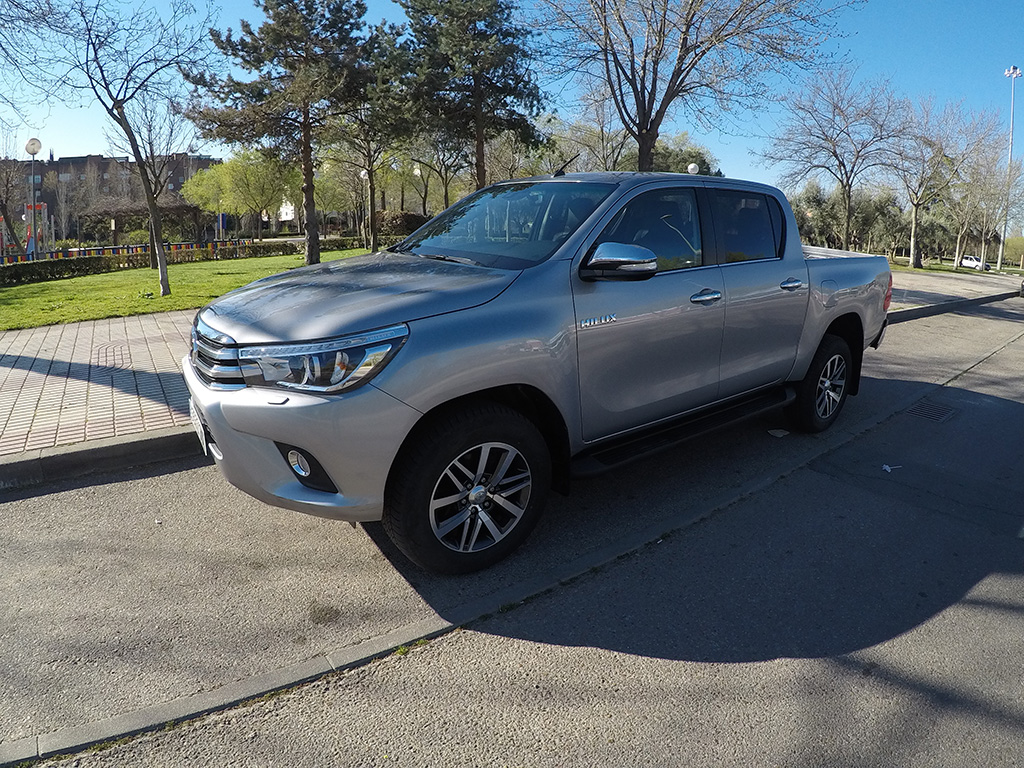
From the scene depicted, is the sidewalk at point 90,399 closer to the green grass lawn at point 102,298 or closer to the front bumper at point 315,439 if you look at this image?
the green grass lawn at point 102,298

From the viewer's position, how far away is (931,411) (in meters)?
6.45

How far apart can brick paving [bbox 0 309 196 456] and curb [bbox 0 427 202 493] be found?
17 cm

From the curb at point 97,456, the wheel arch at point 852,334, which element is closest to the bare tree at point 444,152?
the wheel arch at point 852,334

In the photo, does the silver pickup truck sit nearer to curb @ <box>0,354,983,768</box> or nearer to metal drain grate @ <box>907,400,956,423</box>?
curb @ <box>0,354,983,768</box>

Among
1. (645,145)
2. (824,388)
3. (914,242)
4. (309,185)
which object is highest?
(309,185)

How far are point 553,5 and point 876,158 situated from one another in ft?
74.2

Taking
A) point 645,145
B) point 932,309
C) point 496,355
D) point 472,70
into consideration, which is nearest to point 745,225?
point 496,355

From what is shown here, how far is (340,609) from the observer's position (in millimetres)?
3059

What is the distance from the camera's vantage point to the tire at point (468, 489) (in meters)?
2.99

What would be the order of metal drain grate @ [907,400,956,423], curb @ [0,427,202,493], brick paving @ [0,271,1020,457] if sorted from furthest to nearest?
metal drain grate @ [907,400,956,423] → brick paving @ [0,271,1020,457] → curb @ [0,427,202,493]

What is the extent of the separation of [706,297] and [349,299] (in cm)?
216

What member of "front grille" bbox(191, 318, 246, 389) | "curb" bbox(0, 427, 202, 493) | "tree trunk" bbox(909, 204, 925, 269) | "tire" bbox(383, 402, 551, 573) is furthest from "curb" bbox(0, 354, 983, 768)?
"tree trunk" bbox(909, 204, 925, 269)

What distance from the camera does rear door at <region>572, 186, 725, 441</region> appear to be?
11.7 ft

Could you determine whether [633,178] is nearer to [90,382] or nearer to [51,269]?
[90,382]
